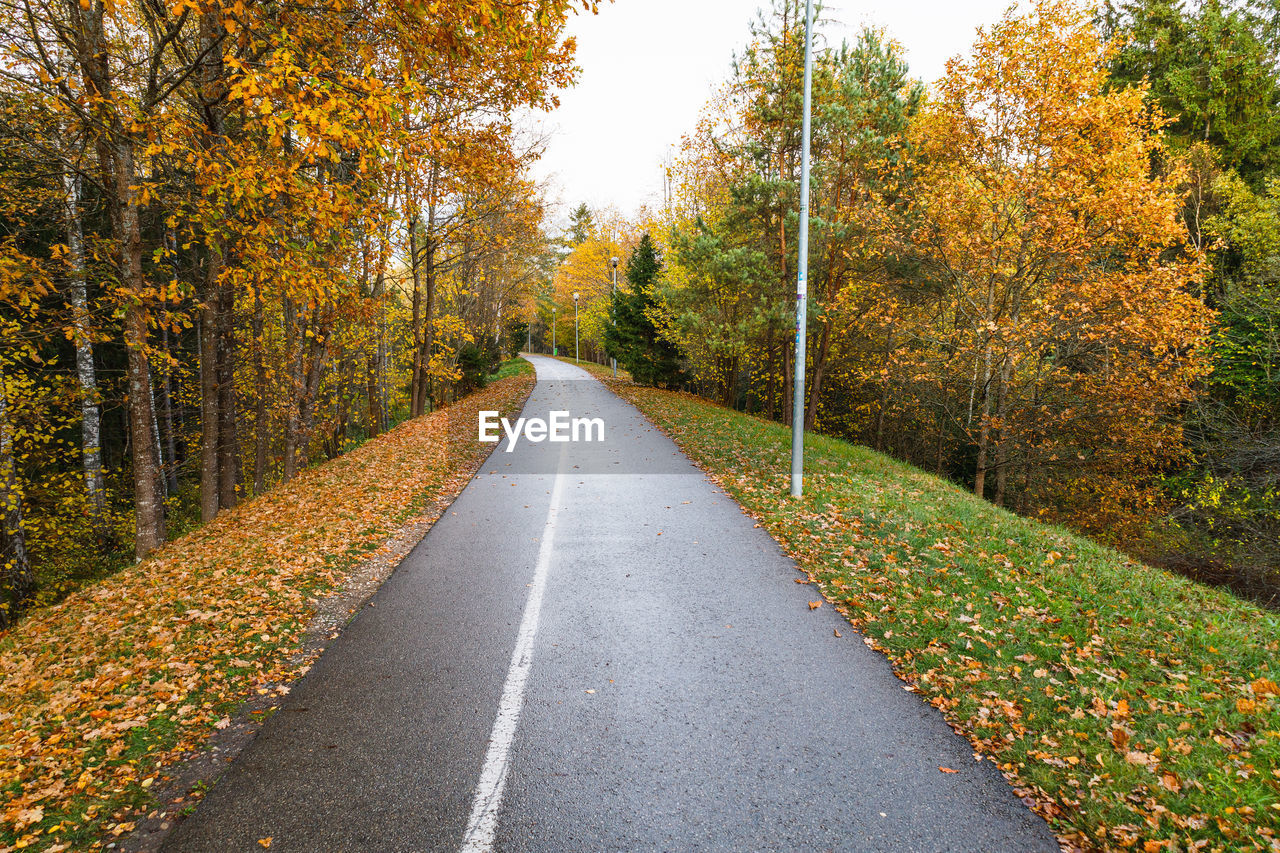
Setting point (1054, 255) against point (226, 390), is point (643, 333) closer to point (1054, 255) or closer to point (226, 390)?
point (1054, 255)

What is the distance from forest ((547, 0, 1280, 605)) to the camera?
1298 cm

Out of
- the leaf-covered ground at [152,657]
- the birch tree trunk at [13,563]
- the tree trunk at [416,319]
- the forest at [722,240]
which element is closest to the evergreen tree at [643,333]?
the forest at [722,240]

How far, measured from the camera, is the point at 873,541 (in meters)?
7.67

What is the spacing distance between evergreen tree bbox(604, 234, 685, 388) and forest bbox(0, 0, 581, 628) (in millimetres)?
7113

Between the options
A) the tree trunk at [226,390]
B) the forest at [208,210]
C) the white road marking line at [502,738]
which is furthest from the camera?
the tree trunk at [226,390]

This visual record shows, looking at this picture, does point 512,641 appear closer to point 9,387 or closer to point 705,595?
point 705,595

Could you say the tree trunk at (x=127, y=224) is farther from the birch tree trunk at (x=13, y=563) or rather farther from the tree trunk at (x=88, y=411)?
the birch tree trunk at (x=13, y=563)

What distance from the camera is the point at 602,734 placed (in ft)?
13.0

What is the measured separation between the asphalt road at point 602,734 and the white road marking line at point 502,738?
0.04ft

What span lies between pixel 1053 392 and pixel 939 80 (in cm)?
864

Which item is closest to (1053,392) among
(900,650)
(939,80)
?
(939,80)

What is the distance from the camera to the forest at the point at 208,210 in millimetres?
6336

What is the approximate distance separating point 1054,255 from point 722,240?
29.9ft

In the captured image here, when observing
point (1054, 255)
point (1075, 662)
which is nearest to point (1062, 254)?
point (1054, 255)
